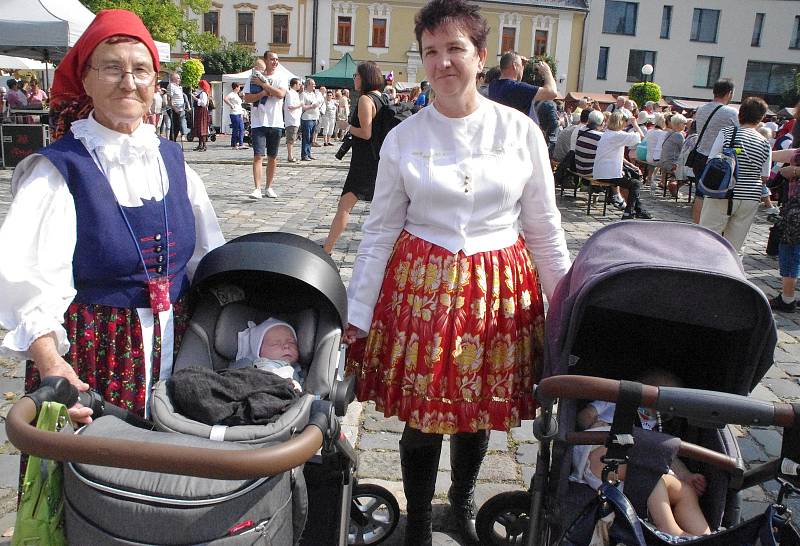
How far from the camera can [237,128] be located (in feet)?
62.3

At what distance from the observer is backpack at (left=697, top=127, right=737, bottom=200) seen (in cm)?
650

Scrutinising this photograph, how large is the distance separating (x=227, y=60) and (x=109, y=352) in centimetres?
4337

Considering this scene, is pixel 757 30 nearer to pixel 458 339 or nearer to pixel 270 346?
pixel 458 339

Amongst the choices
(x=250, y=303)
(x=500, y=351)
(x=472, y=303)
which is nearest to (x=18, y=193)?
(x=250, y=303)

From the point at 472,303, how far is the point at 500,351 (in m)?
0.20

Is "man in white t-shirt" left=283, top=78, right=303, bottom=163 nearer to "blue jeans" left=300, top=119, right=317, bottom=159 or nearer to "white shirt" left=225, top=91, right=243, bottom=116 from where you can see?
"blue jeans" left=300, top=119, right=317, bottom=159

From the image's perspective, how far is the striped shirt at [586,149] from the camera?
36.1 ft

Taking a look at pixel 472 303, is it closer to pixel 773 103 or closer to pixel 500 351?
pixel 500 351

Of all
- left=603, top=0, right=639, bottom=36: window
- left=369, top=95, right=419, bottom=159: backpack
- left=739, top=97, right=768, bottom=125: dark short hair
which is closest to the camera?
left=369, top=95, right=419, bottom=159: backpack

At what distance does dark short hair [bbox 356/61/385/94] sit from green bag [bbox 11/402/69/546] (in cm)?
545

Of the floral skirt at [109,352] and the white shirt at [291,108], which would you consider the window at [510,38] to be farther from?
the floral skirt at [109,352]

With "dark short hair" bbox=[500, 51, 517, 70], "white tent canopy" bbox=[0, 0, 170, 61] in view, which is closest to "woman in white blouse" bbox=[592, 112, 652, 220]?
"dark short hair" bbox=[500, 51, 517, 70]

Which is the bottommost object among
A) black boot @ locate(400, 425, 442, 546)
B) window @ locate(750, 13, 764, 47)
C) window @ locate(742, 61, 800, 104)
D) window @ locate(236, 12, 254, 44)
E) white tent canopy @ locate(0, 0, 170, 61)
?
black boot @ locate(400, 425, 442, 546)

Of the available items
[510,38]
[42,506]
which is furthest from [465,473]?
[510,38]
